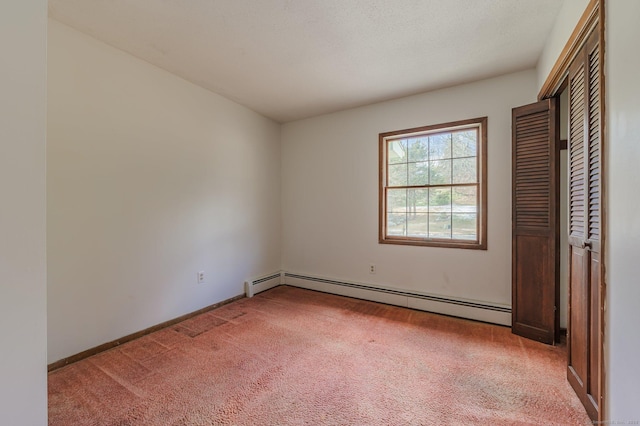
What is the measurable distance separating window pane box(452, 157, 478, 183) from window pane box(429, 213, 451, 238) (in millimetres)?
432

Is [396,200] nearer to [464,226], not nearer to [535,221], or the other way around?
[464,226]

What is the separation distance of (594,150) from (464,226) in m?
1.62

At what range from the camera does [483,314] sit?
2775 mm

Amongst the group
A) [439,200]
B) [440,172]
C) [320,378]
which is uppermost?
[440,172]

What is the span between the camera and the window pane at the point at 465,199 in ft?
9.61

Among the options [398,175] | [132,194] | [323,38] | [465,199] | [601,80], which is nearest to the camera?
[601,80]

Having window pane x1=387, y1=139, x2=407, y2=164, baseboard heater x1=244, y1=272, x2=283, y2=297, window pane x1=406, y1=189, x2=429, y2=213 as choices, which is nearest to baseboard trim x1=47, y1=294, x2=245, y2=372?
baseboard heater x1=244, y1=272, x2=283, y2=297

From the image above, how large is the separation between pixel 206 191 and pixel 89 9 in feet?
5.70

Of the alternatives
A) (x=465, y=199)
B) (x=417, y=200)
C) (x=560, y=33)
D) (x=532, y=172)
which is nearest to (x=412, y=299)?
(x=417, y=200)

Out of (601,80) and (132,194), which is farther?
(132,194)

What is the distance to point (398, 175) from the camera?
11.1 feet

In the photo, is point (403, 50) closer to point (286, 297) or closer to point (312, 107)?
point (312, 107)

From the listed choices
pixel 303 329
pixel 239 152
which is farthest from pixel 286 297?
pixel 239 152

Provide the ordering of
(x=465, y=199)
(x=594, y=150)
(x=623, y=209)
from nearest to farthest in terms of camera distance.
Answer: (x=623, y=209)
(x=594, y=150)
(x=465, y=199)
